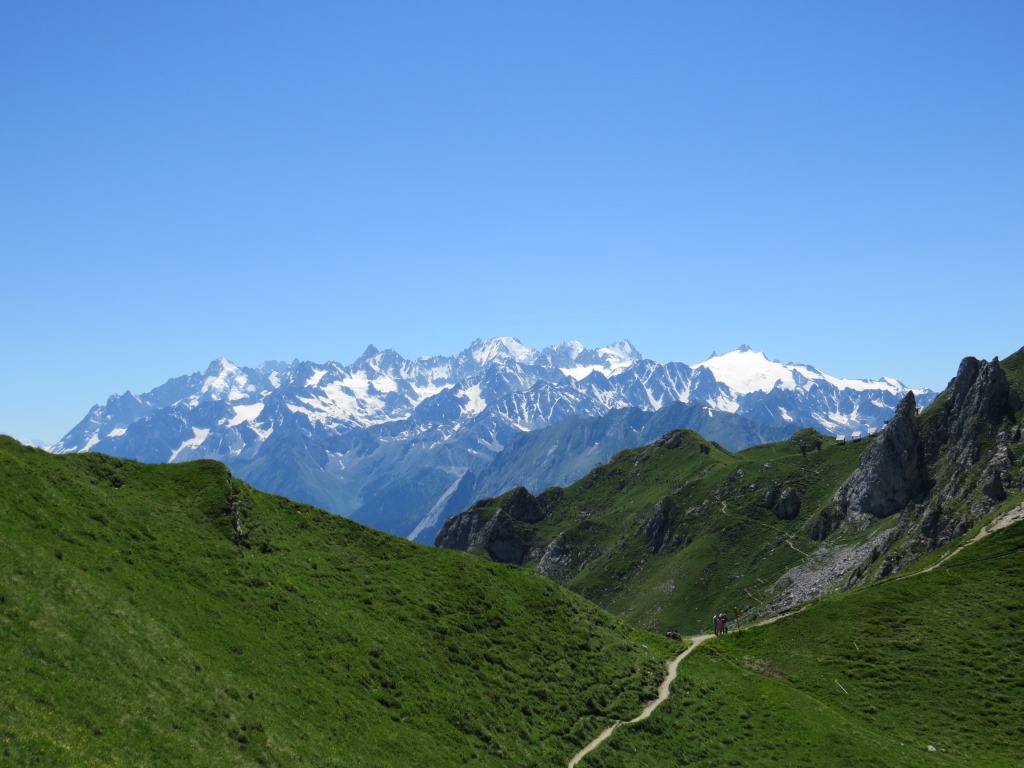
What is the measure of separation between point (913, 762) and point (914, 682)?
17353 millimetres

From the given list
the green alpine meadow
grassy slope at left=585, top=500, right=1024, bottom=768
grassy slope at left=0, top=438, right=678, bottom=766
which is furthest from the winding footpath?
grassy slope at left=0, top=438, right=678, bottom=766

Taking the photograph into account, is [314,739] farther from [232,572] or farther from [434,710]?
[232,572]

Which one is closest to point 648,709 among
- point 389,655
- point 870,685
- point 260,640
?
point 389,655

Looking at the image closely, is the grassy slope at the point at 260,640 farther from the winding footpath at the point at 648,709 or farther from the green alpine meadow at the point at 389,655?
the winding footpath at the point at 648,709

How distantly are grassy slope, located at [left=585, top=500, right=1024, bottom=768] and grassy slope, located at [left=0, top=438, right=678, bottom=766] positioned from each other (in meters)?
6.05

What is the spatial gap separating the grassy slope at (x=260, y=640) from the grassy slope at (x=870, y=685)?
6.05 meters

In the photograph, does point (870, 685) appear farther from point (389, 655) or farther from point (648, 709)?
point (389, 655)

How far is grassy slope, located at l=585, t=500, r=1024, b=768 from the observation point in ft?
209

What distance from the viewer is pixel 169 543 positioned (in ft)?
200

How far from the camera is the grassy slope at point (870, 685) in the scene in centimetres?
6372

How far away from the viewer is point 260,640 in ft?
178

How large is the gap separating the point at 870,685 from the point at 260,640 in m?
60.1

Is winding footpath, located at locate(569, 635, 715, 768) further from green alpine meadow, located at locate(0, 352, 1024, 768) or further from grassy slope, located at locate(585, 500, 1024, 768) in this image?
grassy slope, located at locate(585, 500, 1024, 768)

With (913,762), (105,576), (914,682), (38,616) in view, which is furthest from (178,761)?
(914,682)
